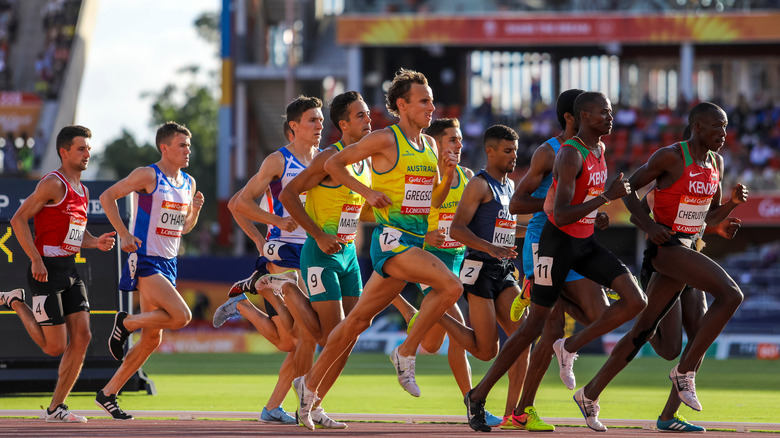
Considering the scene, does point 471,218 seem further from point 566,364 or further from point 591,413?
point 591,413

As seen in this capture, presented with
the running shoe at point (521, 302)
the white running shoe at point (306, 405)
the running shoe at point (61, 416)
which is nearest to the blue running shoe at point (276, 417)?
the white running shoe at point (306, 405)

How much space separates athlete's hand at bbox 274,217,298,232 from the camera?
9.63 m

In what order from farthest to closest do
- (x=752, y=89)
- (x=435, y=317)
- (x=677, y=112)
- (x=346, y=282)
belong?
(x=752, y=89) < (x=677, y=112) < (x=346, y=282) < (x=435, y=317)

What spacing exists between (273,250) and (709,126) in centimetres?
369

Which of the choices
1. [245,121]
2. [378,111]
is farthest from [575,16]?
[245,121]

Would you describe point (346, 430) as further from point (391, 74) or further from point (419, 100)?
point (391, 74)

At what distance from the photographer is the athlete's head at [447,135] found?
10.2 meters

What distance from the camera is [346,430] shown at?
9312mm

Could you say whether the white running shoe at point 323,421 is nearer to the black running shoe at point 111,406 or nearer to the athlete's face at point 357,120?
the black running shoe at point 111,406

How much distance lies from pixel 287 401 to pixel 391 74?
1064 inches

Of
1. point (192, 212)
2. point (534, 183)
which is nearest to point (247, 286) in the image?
point (192, 212)

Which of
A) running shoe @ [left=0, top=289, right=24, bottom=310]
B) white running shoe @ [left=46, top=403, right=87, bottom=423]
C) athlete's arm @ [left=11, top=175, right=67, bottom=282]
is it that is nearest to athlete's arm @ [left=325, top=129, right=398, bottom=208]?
athlete's arm @ [left=11, top=175, right=67, bottom=282]

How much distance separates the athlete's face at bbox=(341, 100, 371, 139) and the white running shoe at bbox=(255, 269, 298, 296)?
4.21ft

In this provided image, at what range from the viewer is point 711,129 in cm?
923
